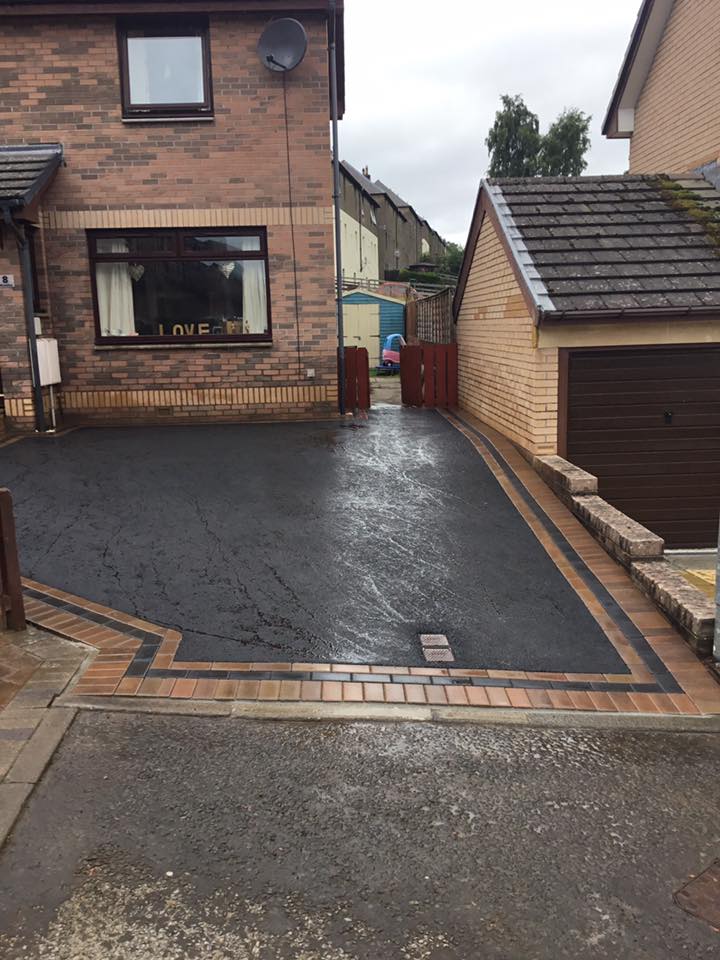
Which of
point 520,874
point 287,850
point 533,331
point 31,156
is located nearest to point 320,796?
point 287,850

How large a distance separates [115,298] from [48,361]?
163cm

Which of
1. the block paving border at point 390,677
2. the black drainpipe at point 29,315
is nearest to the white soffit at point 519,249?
the block paving border at point 390,677

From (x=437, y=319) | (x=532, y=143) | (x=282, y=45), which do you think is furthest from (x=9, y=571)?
→ (x=532, y=143)

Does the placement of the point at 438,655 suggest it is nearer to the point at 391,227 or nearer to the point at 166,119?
the point at 166,119

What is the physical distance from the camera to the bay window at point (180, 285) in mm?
12625

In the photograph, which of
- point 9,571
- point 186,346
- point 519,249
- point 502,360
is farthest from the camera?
point 186,346

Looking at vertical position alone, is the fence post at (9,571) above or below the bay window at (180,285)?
below

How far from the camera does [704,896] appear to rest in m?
3.05

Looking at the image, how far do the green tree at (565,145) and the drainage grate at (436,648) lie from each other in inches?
2244

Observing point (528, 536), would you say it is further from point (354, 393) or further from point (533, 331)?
point (354, 393)

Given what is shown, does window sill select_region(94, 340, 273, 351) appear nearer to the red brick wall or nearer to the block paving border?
the red brick wall

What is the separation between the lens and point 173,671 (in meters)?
4.84

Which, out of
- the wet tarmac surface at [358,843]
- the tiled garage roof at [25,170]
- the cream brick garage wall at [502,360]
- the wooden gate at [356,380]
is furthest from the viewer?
the wooden gate at [356,380]

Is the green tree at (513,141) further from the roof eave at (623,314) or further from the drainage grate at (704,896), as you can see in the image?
the drainage grate at (704,896)
